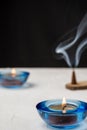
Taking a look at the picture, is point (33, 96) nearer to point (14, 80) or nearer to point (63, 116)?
point (14, 80)

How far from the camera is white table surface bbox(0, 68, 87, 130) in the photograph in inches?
29.7

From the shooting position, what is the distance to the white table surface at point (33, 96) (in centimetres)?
75

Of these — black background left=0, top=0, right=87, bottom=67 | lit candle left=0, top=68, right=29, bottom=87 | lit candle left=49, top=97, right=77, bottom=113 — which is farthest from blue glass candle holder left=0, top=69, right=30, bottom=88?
black background left=0, top=0, right=87, bottom=67

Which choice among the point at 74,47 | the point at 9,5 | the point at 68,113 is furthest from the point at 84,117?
the point at 9,5

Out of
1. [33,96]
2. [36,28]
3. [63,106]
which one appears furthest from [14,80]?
[36,28]

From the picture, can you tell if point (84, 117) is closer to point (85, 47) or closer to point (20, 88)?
point (20, 88)

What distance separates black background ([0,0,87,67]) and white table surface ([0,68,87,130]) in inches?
32.1

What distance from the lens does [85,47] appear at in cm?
245

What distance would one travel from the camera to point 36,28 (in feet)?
7.75

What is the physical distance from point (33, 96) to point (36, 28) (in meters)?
1.38

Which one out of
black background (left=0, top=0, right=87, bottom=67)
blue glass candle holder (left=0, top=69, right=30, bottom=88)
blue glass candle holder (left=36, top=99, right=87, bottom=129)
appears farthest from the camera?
black background (left=0, top=0, right=87, bottom=67)

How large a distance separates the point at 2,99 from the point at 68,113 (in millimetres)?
339

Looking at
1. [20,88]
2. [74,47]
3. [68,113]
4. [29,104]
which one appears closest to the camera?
[68,113]

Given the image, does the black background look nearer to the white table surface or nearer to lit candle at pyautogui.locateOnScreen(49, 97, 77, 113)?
the white table surface
